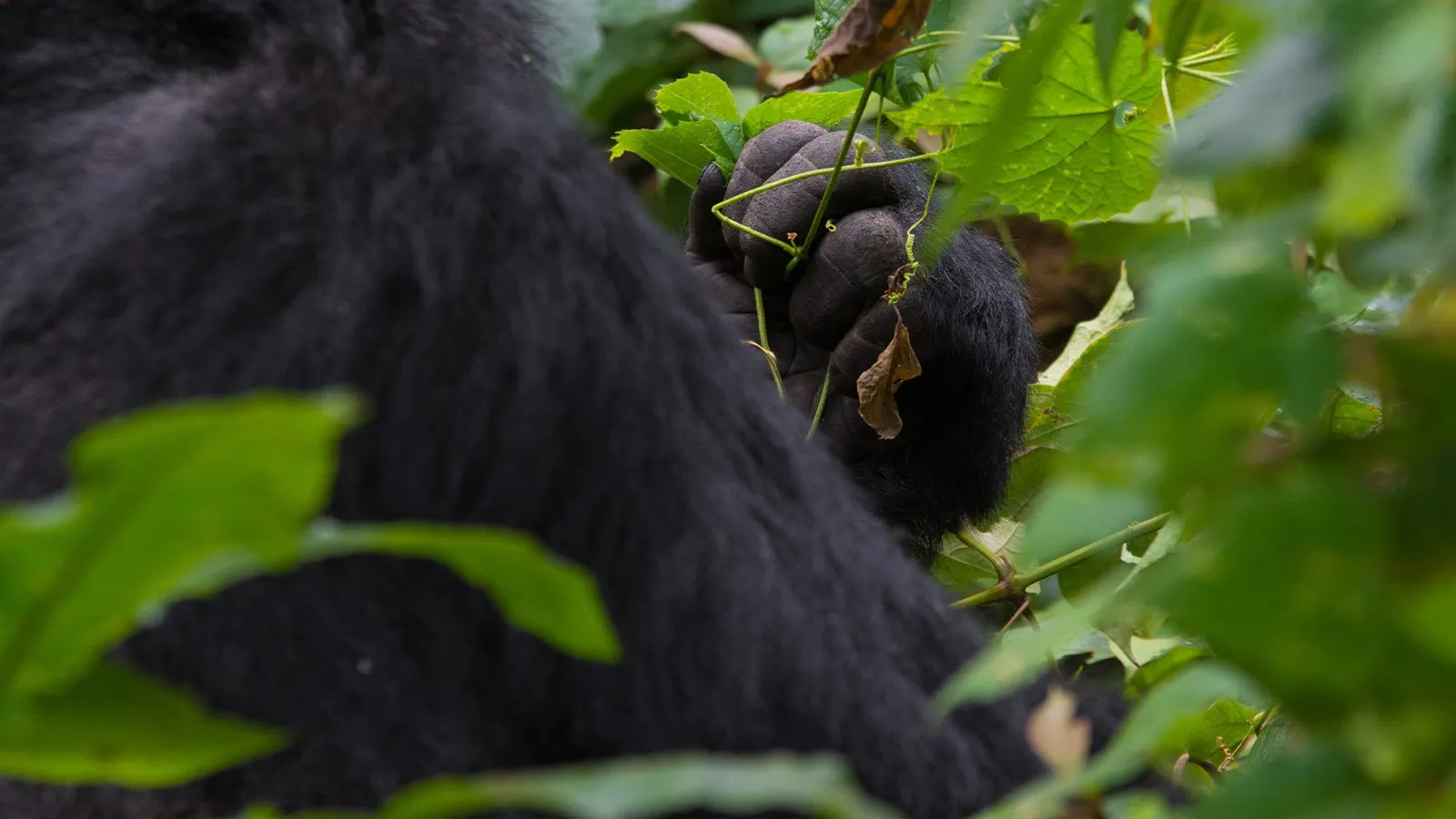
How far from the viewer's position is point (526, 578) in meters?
0.49

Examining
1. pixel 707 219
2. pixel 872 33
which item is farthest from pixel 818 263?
pixel 872 33

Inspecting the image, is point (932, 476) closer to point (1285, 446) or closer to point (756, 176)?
point (756, 176)

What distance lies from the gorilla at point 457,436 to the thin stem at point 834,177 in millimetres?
451

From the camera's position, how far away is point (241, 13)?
3.12ft

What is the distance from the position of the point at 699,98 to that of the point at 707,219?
13 centimetres

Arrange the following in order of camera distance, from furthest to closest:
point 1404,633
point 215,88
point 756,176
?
1. point 756,176
2. point 215,88
3. point 1404,633

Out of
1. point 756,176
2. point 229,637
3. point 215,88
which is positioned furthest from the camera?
point 756,176

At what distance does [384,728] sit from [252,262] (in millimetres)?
252

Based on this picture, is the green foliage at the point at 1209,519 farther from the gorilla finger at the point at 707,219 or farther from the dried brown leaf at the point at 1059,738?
the gorilla finger at the point at 707,219

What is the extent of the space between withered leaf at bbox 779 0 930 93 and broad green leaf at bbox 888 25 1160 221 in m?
0.23

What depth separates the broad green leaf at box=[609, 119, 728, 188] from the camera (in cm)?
148

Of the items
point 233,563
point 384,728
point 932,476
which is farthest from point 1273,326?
point 932,476

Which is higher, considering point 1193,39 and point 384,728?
point 1193,39

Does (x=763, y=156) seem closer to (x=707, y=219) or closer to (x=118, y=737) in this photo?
(x=707, y=219)
